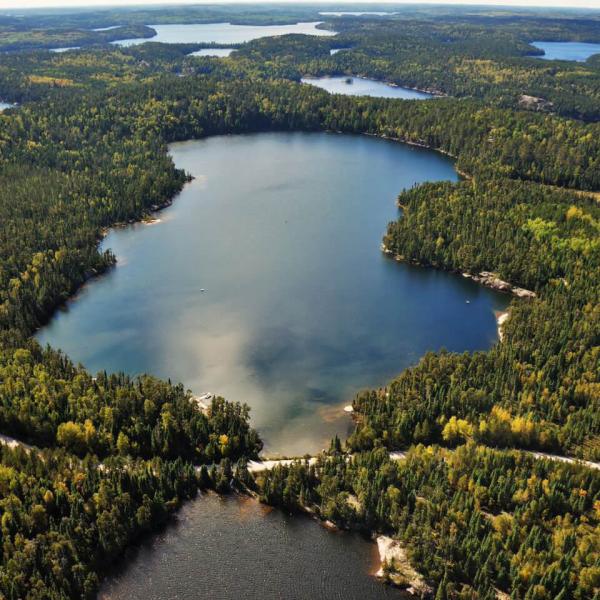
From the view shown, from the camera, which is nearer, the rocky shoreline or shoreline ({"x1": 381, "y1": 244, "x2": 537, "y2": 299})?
the rocky shoreline

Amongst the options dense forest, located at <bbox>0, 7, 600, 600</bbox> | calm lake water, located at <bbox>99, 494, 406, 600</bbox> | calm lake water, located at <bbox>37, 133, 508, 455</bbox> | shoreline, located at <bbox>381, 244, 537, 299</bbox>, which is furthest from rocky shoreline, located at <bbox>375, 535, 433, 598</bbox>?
shoreline, located at <bbox>381, 244, 537, 299</bbox>

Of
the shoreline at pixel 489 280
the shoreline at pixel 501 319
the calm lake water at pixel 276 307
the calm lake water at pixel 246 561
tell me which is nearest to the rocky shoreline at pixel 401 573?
the calm lake water at pixel 246 561

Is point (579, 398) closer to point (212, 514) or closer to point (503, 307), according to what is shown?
point (503, 307)

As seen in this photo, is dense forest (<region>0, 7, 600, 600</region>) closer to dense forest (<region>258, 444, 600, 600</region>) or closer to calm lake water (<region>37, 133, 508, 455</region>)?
dense forest (<region>258, 444, 600, 600</region>)

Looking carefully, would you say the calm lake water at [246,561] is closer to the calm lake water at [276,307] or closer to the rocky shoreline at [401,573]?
the rocky shoreline at [401,573]

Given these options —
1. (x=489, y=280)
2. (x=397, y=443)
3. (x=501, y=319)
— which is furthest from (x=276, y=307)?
(x=489, y=280)

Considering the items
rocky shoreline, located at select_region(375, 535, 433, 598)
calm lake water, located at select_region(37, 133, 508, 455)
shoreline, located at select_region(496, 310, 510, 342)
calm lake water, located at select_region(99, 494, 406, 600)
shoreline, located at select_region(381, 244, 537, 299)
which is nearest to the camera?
rocky shoreline, located at select_region(375, 535, 433, 598)

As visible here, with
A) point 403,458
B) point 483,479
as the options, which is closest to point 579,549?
point 483,479
